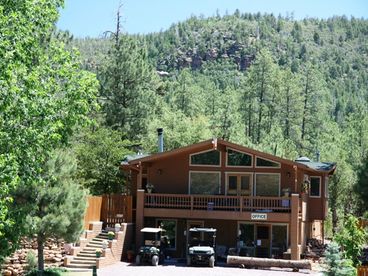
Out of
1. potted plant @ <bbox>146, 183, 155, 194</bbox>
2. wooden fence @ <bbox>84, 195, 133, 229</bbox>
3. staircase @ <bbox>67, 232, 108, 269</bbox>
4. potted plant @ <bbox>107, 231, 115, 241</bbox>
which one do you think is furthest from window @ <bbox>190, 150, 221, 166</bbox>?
staircase @ <bbox>67, 232, 108, 269</bbox>

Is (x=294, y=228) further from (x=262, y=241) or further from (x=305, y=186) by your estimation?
(x=305, y=186)

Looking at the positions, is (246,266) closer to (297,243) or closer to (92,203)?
(297,243)

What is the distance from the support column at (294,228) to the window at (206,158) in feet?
16.1

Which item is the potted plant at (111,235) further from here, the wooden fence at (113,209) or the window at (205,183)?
the window at (205,183)

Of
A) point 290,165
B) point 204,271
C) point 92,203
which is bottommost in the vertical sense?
point 204,271

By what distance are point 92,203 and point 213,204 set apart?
6.39 meters

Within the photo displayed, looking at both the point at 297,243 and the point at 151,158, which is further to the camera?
the point at 151,158

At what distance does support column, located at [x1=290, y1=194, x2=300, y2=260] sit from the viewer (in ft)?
105

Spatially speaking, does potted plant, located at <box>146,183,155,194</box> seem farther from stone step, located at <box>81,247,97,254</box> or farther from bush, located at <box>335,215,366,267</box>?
bush, located at <box>335,215,366,267</box>

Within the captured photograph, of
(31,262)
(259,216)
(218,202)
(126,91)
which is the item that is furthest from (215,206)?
(126,91)

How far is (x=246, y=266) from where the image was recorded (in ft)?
102

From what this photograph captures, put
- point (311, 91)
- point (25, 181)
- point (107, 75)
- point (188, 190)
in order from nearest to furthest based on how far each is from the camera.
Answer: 1. point (25, 181)
2. point (188, 190)
3. point (107, 75)
4. point (311, 91)

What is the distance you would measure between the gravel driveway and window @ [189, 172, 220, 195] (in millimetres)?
5506

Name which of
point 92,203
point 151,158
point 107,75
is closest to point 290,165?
point 151,158
